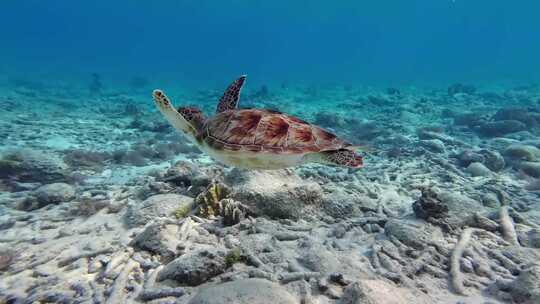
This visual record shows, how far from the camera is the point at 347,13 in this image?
162m

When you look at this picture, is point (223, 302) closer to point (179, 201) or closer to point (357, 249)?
point (357, 249)

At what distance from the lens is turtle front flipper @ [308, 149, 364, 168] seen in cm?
452

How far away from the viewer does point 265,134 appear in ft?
15.3

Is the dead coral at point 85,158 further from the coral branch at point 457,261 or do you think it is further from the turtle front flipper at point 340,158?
the coral branch at point 457,261

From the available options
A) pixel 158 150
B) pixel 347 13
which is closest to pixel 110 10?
pixel 347 13

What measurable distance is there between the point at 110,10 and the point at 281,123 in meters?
184

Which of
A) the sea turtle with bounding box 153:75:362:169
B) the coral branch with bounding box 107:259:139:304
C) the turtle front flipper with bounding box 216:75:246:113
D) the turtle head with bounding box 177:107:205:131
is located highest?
the turtle front flipper with bounding box 216:75:246:113

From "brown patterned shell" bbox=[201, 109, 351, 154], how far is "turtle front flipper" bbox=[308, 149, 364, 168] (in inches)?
3.7

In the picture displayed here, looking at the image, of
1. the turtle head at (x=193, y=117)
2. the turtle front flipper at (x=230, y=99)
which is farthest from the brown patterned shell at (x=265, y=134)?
the turtle front flipper at (x=230, y=99)

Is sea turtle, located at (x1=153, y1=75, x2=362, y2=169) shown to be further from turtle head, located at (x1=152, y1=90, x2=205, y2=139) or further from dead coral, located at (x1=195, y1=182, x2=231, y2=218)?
dead coral, located at (x1=195, y1=182, x2=231, y2=218)

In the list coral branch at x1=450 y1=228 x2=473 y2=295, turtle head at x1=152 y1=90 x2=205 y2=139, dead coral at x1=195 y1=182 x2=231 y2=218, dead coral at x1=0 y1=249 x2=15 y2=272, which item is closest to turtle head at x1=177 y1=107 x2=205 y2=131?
turtle head at x1=152 y1=90 x2=205 y2=139

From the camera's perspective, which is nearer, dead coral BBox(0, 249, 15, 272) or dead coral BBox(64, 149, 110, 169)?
dead coral BBox(0, 249, 15, 272)

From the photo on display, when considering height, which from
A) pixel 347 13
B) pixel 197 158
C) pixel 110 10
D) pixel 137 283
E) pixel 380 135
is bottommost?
pixel 137 283

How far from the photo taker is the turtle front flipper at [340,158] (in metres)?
4.52
